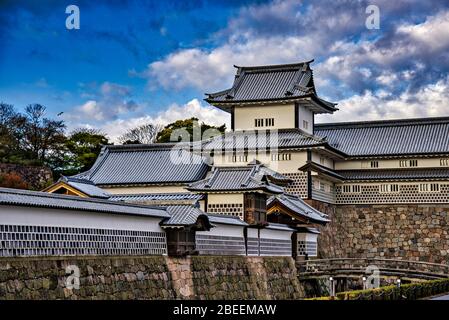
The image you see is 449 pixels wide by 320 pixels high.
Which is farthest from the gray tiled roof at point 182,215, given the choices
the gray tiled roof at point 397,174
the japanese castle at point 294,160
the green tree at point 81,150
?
the green tree at point 81,150

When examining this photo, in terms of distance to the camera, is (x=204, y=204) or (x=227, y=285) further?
(x=204, y=204)

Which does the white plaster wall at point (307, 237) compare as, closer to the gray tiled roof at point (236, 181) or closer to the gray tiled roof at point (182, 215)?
the gray tiled roof at point (236, 181)

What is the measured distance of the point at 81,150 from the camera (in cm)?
8088

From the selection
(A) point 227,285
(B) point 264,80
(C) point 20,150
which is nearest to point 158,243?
(A) point 227,285

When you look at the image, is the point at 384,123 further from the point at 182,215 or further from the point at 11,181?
the point at 182,215

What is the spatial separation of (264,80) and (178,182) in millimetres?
10678

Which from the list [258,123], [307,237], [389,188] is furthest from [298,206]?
[389,188]

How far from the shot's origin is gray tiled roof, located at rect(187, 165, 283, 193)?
41688 mm

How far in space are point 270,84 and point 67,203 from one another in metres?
36.1

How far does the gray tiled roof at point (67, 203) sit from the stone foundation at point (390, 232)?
96.6 feet

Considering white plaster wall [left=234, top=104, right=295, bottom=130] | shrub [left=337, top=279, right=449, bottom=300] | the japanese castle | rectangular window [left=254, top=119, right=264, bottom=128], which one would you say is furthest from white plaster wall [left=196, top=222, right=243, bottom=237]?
rectangular window [left=254, top=119, right=264, bottom=128]

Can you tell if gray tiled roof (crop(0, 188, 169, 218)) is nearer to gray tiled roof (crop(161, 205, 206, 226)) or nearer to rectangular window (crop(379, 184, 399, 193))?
gray tiled roof (crop(161, 205, 206, 226))

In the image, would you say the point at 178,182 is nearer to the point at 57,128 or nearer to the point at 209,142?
the point at 209,142

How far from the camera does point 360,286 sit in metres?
53.8
